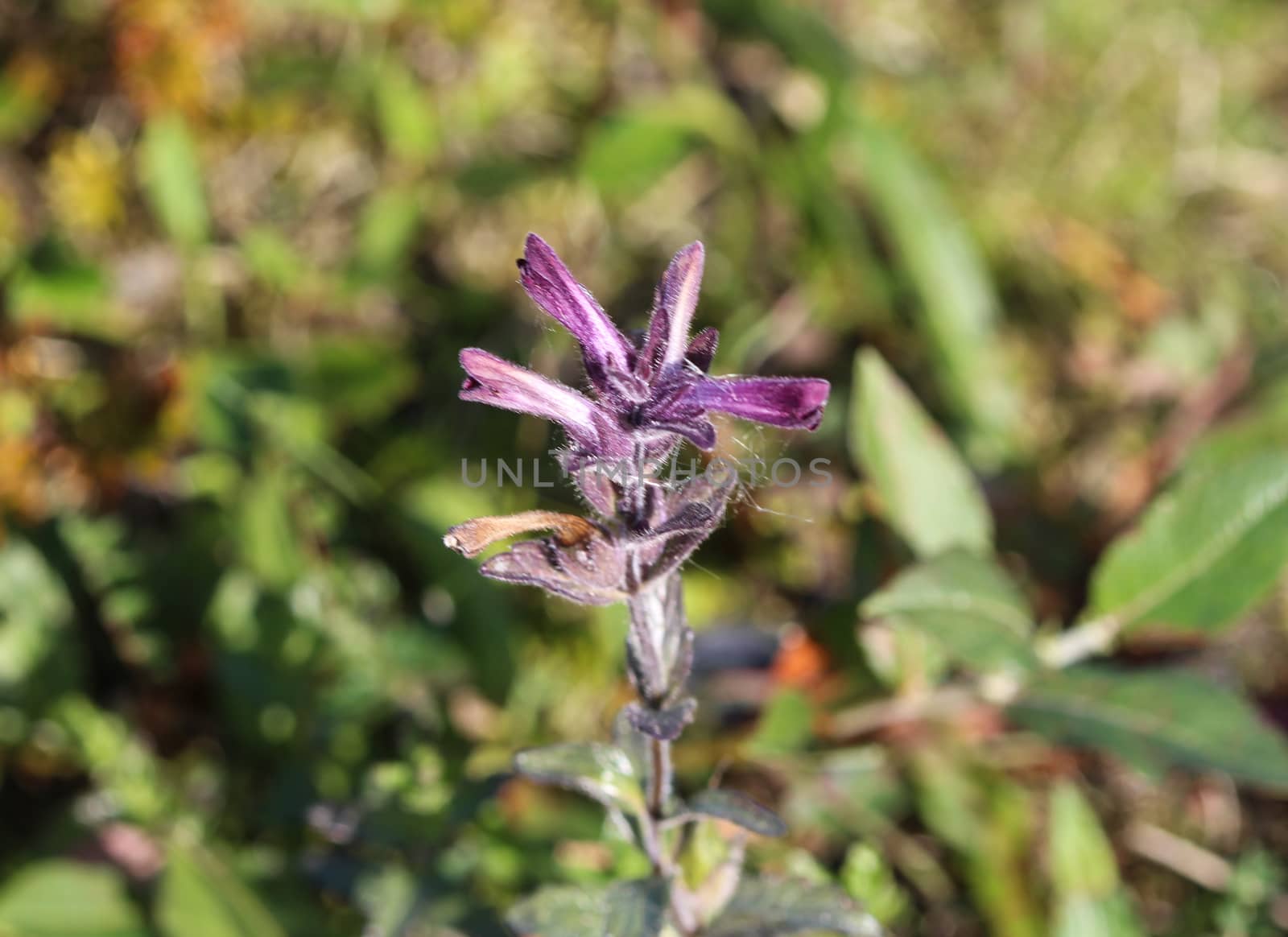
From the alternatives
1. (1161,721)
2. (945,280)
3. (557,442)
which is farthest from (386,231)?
(1161,721)

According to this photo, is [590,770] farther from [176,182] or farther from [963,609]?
[176,182]

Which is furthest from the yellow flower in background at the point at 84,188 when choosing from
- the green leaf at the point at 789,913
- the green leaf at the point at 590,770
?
the green leaf at the point at 789,913

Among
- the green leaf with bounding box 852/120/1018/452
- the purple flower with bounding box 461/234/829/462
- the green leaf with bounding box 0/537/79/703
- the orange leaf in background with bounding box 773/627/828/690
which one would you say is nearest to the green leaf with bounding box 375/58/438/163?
the green leaf with bounding box 852/120/1018/452

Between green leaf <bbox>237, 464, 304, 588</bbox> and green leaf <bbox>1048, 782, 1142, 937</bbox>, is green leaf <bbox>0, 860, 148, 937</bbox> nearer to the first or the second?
green leaf <bbox>237, 464, 304, 588</bbox>

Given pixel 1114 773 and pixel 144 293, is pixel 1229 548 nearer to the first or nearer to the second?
pixel 1114 773

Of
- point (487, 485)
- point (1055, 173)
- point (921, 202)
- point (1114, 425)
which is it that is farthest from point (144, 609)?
point (1055, 173)

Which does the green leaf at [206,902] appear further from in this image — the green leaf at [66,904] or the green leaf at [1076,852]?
the green leaf at [1076,852]
